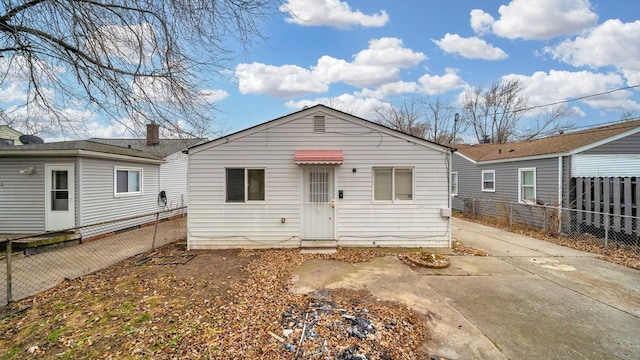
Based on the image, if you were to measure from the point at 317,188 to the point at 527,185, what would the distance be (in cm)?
913

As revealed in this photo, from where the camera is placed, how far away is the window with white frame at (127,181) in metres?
9.84

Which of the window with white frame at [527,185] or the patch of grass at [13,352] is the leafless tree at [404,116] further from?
the patch of grass at [13,352]

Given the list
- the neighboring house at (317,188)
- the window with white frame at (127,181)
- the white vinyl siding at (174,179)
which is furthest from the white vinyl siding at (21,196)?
the neighboring house at (317,188)

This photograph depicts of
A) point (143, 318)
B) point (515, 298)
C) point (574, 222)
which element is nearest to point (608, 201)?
point (574, 222)

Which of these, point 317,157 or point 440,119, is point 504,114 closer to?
point 440,119

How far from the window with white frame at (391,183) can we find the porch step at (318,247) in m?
1.83

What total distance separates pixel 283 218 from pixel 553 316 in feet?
18.9

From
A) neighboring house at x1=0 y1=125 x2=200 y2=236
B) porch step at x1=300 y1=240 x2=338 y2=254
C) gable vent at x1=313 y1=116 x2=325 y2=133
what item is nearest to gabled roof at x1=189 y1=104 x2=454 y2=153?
gable vent at x1=313 y1=116 x2=325 y2=133

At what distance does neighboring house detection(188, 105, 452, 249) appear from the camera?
7.39 metres

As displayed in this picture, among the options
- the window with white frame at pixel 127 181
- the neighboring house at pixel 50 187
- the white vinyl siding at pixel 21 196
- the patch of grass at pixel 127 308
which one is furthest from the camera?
the window with white frame at pixel 127 181

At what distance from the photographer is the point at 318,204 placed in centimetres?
749

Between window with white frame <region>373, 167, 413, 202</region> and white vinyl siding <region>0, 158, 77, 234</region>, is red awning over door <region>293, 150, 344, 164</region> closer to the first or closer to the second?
window with white frame <region>373, 167, 413, 202</region>

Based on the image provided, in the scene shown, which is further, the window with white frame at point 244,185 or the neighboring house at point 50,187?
the neighboring house at point 50,187

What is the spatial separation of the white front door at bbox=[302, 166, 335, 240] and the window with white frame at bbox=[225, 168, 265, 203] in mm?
1264
